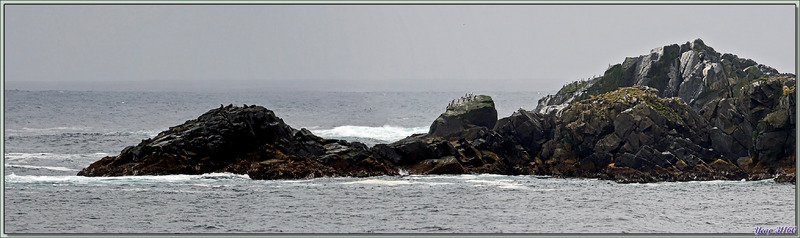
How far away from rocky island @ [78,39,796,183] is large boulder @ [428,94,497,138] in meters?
1.48

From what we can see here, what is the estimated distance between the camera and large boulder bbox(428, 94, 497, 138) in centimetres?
6850

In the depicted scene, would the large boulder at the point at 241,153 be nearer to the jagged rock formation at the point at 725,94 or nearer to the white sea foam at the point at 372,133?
the jagged rock formation at the point at 725,94

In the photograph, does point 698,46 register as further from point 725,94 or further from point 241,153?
point 241,153

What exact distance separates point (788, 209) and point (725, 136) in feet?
42.5

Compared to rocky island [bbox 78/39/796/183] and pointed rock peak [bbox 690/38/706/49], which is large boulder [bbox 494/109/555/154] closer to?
rocky island [bbox 78/39/796/183]

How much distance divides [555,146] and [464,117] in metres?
7.74

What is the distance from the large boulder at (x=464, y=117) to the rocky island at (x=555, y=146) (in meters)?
1.48

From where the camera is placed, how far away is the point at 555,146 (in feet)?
209

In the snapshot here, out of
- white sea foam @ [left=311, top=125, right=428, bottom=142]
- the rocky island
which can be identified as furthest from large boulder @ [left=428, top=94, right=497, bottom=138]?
white sea foam @ [left=311, top=125, right=428, bottom=142]

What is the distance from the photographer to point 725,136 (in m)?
62.2

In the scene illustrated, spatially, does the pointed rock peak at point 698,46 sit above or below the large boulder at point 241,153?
above

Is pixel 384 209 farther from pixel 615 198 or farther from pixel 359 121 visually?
pixel 359 121

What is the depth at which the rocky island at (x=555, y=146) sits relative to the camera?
197 ft

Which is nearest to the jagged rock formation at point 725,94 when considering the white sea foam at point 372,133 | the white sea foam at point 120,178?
the white sea foam at point 372,133
